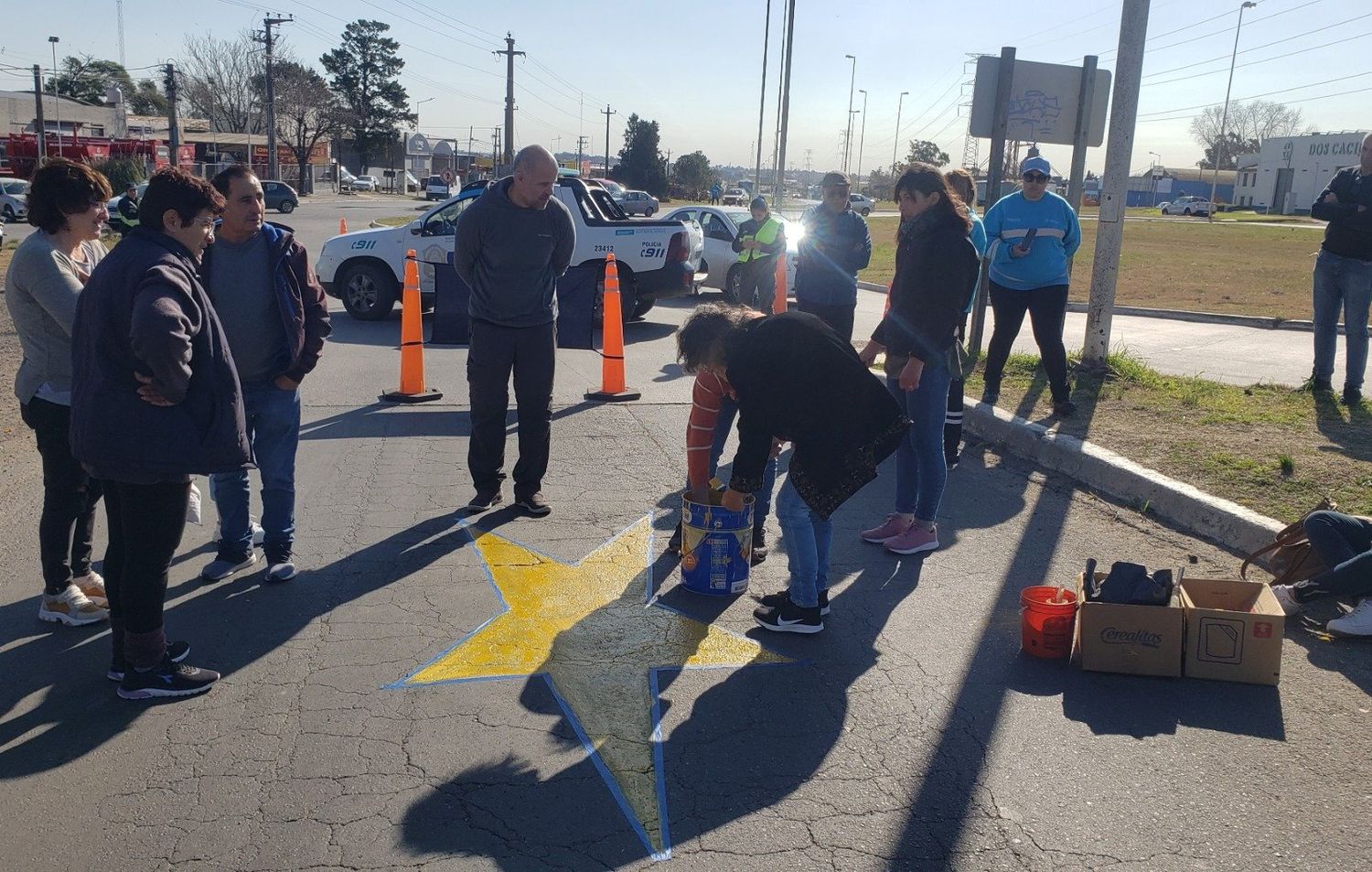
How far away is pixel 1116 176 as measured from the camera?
970cm

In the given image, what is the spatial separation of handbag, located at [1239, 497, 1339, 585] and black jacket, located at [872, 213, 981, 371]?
70.9 inches

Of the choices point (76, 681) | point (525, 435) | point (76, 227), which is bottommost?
point (76, 681)

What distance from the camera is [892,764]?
3611 mm

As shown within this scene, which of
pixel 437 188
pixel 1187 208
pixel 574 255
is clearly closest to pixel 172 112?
pixel 437 188

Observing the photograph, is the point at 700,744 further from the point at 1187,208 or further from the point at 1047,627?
the point at 1187,208

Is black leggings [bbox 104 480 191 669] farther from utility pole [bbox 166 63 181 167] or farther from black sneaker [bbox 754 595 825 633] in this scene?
utility pole [bbox 166 63 181 167]

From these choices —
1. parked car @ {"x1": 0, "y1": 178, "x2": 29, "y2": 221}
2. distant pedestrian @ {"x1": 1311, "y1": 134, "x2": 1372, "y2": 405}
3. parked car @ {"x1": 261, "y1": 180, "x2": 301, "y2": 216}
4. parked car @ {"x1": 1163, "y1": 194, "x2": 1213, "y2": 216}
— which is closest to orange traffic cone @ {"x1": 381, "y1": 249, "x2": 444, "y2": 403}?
distant pedestrian @ {"x1": 1311, "y1": 134, "x2": 1372, "y2": 405}

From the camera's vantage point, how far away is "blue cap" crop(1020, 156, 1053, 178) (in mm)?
8148

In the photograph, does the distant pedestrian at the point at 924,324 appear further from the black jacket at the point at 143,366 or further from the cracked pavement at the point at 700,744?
the black jacket at the point at 143,366

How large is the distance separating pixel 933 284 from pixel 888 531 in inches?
55.9

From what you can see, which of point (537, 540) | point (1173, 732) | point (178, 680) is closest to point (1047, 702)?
point (1173, 732)

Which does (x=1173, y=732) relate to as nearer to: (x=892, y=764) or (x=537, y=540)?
(x=892, y=764)

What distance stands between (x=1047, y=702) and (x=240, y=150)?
284 ft

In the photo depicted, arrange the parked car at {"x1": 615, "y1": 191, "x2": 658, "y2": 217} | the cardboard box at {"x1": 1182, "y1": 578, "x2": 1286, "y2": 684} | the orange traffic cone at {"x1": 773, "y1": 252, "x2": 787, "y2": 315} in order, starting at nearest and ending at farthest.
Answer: the cardboard box at {"x1": 1182, "y1": 578, "x2": 1286, "y2": 684} < the orange traffic cone at {"x1": 773, "y1": 252, "x2": 787, "y2": 315} < the parked car at {"x1": 615, "y1": 191, "x2": 658, "y2": 217}
